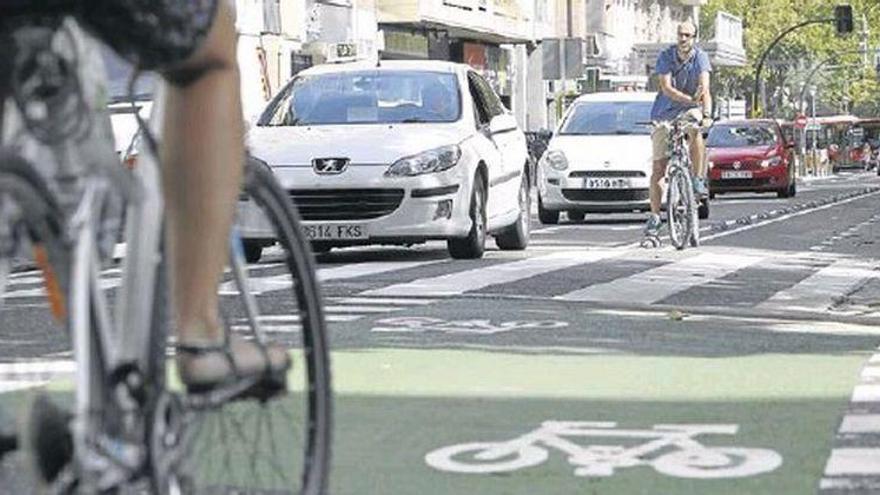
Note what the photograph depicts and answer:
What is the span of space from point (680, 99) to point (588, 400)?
12.3 m

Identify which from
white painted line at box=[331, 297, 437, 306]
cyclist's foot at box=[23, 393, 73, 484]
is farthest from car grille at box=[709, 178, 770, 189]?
cyclist's foot at box=[23, 393, 73, 484]

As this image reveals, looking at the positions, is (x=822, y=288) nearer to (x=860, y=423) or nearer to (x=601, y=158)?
(x=860, y=423)

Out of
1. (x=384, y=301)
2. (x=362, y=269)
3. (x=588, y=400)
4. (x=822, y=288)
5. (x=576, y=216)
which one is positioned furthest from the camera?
(x=576, y=216)

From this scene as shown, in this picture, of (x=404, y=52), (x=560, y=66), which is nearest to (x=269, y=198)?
(x=560, y=66)

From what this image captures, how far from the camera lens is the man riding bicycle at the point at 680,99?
68.3 feet

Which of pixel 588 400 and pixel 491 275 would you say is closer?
pixel 588 400

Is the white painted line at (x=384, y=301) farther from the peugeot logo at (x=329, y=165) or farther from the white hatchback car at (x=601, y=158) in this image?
the white hatchback car at (x=601, y=158)

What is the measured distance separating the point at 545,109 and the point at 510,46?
111 inches

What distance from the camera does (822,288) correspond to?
15.9 metres

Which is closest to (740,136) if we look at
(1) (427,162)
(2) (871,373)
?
(1) (427,162)

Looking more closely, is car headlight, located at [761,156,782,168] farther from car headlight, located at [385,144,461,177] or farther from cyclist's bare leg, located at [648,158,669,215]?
car headlight, located at [385,144,461,177]

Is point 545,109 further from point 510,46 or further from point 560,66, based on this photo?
point 560,66

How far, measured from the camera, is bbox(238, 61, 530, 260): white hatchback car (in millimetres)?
18406

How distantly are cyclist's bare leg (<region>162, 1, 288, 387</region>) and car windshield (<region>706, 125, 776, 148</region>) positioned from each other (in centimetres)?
4595
